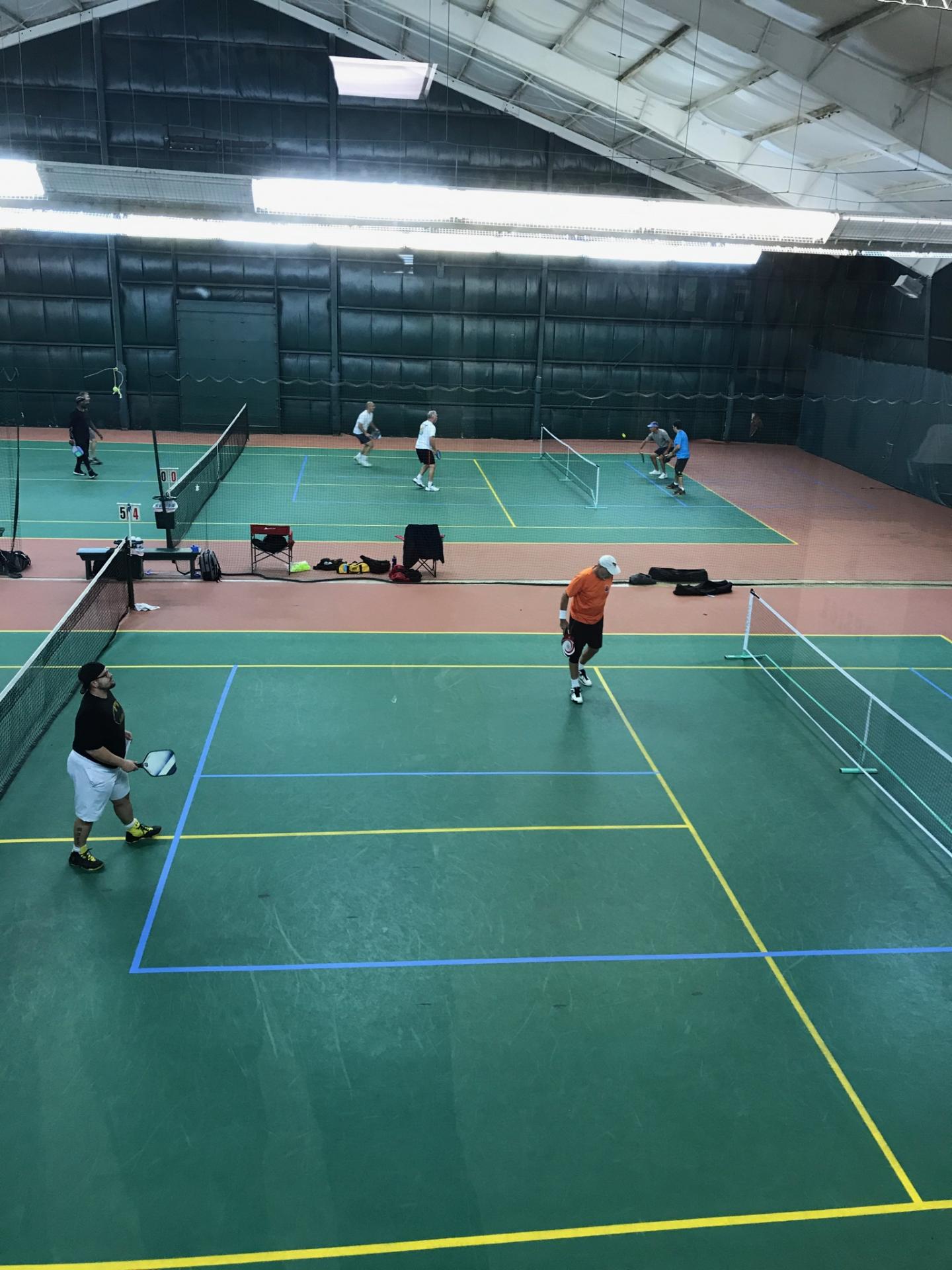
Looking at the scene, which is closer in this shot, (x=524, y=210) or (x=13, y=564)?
(x=524, y=210)

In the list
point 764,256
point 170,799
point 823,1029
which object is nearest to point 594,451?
point 764,256

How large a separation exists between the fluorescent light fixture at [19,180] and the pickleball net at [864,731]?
34.4ft

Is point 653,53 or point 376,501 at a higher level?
point 653,53

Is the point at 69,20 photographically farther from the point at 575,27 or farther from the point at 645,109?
the point at 645,109

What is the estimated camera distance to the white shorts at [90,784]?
783 cm

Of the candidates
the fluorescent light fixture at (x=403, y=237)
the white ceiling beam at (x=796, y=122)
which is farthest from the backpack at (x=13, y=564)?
the white ceiling beam at (x=796, y=122)

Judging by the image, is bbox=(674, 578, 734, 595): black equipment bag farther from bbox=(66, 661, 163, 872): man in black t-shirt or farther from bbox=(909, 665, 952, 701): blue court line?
bbox=(66, 661, 163, 872): man in black t-shirt

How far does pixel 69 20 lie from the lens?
25.9 m

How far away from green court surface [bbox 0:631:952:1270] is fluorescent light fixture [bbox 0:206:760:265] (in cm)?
790

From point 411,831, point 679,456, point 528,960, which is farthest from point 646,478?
point 528,960

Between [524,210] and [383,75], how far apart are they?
614 centimetres

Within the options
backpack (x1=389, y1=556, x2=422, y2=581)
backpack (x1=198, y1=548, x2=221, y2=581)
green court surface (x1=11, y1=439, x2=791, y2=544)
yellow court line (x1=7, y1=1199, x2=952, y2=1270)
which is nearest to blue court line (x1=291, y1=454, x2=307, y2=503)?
green court surface (x1=11, y1=439, x2=791, y2=544)

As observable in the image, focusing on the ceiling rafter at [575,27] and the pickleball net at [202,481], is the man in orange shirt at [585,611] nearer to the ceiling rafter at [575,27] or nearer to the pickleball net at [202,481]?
the pickleball net at [202,481]

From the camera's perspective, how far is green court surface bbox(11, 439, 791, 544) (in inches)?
765
